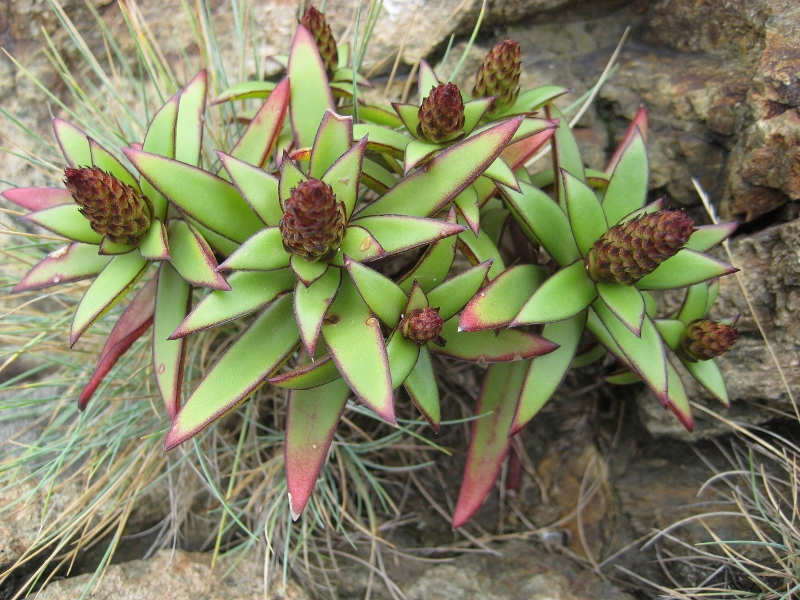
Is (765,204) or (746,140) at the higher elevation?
(746,140)

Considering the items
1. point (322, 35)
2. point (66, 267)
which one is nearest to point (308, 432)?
point (66, 267)

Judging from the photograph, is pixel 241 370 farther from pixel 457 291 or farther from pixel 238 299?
pixel 457 291

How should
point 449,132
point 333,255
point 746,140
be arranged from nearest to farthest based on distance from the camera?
point 333,255, point 449,132, point 746,140

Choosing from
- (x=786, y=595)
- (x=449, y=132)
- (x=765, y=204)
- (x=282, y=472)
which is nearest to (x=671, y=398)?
(x=786, y=595)

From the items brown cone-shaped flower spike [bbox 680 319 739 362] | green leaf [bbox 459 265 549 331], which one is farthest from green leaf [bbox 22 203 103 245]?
brown cone-shaped flower spike [bbox 680 319 739 362]

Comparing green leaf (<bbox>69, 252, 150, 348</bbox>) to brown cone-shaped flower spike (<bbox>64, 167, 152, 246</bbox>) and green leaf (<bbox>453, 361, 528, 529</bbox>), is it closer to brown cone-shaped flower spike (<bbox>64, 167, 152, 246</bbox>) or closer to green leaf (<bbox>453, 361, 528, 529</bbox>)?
brown cone-shaped flower spike (<bbox>64, 167, 152, 246</bbox>)

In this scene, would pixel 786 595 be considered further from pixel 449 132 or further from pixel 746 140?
pixel 449 132
